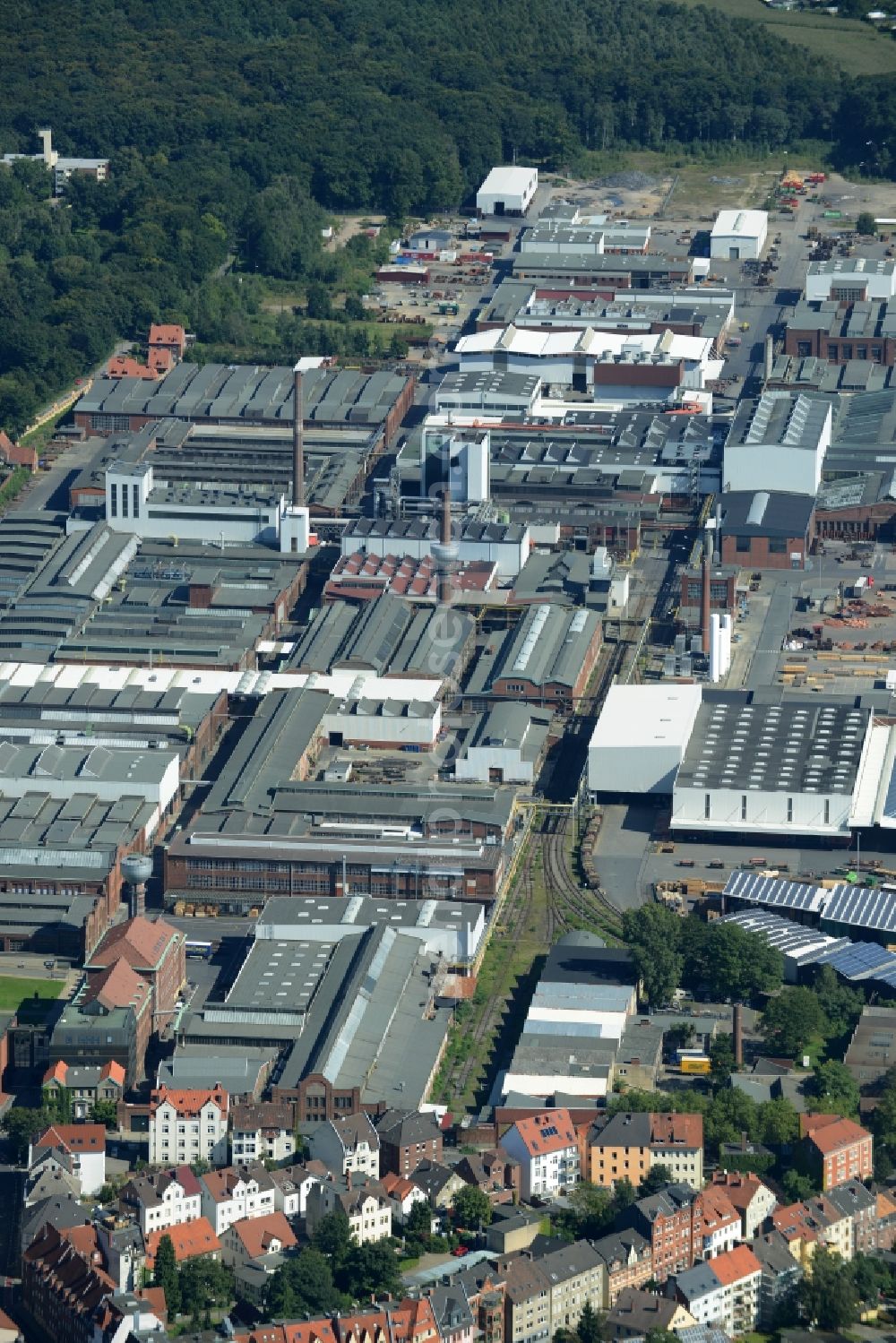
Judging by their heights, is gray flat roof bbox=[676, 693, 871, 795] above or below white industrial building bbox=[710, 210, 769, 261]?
above

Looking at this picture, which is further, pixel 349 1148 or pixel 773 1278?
pixel 349 1148

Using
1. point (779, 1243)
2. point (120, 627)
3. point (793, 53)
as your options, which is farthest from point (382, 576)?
point (793, 53)

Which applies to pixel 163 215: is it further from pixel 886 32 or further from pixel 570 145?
pixel 886 32

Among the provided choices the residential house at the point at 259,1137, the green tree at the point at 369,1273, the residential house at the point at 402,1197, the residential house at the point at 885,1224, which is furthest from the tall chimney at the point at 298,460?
the green tree at the point at 369,1273

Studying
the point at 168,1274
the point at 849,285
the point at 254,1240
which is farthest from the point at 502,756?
the point at 849,285

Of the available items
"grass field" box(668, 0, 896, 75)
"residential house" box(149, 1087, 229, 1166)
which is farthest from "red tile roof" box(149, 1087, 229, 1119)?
"grass field" box(668, 0, 896, 75)

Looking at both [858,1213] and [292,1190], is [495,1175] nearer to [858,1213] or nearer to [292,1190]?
[292,1190]

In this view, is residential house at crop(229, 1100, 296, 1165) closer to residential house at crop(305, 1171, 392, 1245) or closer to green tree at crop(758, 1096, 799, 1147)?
residential house at crop(305, 1171, 392, 1245)
